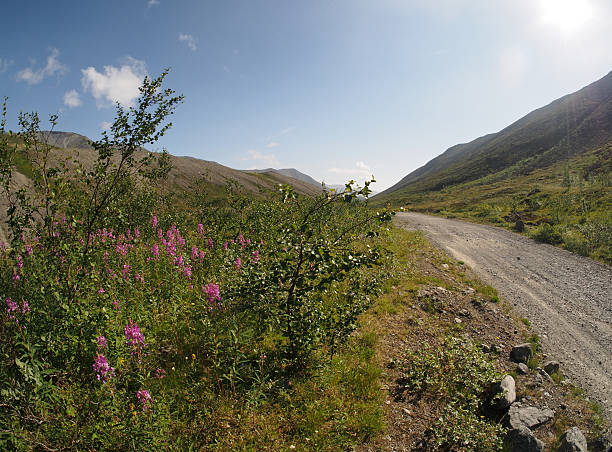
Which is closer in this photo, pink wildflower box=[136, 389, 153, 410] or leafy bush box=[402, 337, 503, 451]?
pink wildflower box=[136, 389, 153, 410]

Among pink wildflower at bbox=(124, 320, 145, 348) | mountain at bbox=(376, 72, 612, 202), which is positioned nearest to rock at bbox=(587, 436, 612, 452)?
pink wildflower at bbox=(124, 320, 145, 348)

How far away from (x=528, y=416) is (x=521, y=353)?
244 centimetres

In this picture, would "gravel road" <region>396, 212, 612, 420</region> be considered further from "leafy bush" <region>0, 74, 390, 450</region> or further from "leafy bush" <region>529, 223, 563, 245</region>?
"leafy bush" <region>0, 74, 390, 450</region>

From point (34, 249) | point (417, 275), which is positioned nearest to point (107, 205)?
point (34, 249)

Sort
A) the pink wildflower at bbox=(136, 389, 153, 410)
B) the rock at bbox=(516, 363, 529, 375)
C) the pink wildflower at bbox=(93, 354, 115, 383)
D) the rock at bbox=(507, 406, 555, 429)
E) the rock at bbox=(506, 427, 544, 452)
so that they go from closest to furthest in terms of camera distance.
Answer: the pink wildflower at bbox=(136, 389, 153, 410)
the pink wildflower at bbox=(93, 354, 115, 383)
the rock at bbox=(506, 427, 544, 452)
the rock at bbox=(507, 406, 555, 429)
the rock at bbox=(516, 363, 529, 375)

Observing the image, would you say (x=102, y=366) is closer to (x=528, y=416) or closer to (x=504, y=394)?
(x=504, y=394)

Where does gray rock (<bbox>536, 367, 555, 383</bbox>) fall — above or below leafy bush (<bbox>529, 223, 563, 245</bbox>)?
below

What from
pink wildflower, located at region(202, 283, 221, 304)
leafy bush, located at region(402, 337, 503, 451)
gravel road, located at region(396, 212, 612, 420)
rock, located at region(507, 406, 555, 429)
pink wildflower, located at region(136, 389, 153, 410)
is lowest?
gravel road, located at region(396, 212, 612, 420)

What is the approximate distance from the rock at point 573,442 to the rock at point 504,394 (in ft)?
3.04

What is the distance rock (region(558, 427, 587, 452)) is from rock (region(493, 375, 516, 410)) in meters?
0.93

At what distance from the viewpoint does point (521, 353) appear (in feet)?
23.6

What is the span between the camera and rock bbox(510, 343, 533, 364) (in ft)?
23.4

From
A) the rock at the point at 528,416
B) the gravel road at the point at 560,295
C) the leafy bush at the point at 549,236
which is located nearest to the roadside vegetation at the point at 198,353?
the rock at the point at 528,416

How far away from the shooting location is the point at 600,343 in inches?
329
